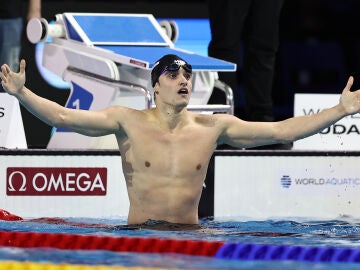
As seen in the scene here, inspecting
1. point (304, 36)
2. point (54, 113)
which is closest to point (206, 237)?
point (54, 113)

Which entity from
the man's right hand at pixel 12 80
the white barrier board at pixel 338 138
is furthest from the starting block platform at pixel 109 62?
the man's right hand at pixel 12 80

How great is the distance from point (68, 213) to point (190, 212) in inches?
60.7

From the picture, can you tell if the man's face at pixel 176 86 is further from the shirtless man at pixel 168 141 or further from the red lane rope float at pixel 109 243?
the red lane rope float at pixel 109 243

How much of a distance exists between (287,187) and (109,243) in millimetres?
2578

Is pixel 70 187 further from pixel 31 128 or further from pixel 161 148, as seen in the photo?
pixel 31 128

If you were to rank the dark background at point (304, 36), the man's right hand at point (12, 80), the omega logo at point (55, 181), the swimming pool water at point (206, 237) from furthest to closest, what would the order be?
1. the dark background at point (304, 36)
2. the omega logo at point (55, 181)
3. the man's right hand at point (12, 80)
4. the swimming pool water at point (206, 237)

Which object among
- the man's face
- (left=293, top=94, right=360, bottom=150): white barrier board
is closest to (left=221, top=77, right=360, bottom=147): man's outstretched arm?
the man's face

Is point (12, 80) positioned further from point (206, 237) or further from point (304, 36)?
point (304, 36)

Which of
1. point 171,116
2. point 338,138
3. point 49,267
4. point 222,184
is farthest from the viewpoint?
point 338,138

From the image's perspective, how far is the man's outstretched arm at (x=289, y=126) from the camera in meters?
6.26

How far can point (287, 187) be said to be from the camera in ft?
27.3

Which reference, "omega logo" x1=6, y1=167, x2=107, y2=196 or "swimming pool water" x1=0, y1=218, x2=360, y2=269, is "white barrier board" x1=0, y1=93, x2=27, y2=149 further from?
"swimming pool water" x1=0, y1=218, x2=360, y2=269

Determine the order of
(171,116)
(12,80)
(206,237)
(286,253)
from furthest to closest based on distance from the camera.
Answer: (171,116) < (206,237) < (12,80) < (286,253)

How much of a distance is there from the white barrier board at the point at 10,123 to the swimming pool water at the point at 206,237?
0.77m
